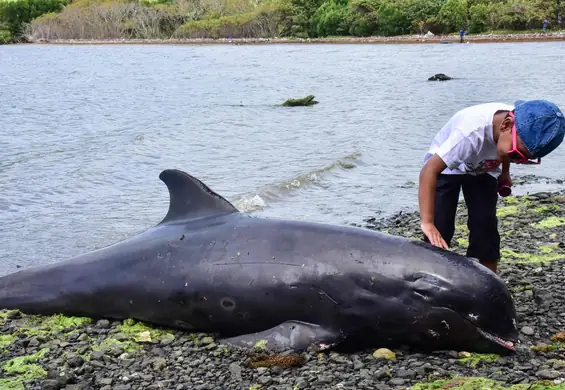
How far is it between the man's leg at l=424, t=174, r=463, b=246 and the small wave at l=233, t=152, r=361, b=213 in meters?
6.81

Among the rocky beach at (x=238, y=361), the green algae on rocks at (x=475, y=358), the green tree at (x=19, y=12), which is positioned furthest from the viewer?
the green tree at (x=19, y=12)

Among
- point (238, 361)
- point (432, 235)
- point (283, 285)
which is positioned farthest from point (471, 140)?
point (238, 361)

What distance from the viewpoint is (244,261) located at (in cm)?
610

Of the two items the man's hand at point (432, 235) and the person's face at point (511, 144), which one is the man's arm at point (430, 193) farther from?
the person's face at point (511, 144)

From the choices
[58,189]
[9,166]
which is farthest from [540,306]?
[9,166]

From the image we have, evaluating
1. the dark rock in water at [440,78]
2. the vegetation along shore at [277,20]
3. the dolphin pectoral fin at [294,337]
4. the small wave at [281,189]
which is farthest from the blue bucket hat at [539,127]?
the vegetation along shore at [277,20]

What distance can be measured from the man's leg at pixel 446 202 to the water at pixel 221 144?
5.45 m

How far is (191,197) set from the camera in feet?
21.7

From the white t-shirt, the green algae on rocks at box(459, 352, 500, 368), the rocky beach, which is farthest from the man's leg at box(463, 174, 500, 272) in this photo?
the green algae on rocks at box(459, 352, 500, 368)

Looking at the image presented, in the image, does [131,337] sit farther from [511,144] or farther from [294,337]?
[511,144]

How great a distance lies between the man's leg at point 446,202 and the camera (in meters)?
6.38

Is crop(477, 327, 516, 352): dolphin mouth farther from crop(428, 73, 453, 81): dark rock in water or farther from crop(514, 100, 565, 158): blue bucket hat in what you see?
→ crop(428, 73, 453, 81): dark rock in water

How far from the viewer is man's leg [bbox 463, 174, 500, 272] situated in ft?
20.9

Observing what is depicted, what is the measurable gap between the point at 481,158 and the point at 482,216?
2.19ft
